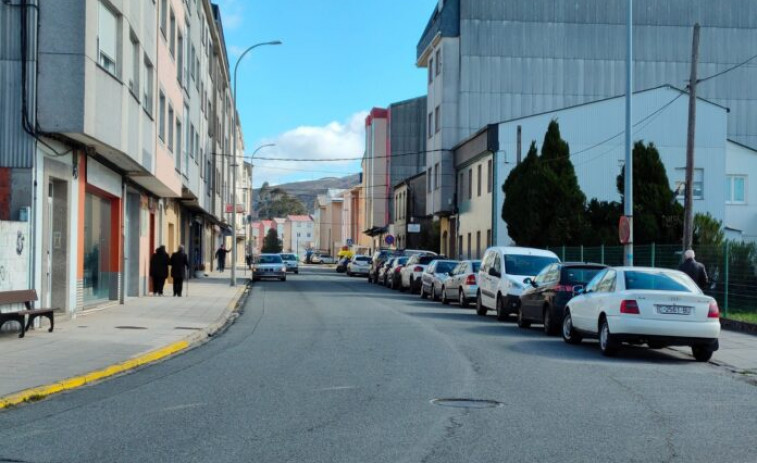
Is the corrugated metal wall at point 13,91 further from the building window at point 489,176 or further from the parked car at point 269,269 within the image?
the parked car at point 269,269

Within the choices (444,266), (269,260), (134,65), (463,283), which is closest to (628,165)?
(463,283)

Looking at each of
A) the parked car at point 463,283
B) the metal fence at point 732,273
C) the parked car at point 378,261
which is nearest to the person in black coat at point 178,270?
the parked car at point 463,283

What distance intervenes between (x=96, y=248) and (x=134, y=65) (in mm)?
4724

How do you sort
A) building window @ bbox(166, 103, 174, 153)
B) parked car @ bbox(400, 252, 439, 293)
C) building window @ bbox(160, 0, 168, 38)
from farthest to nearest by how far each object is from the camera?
parked car @ bbox(400, 252, 439, 293), building window @ bbox(166, 103, 174, 153), building window @ bbox(160, 0, 168, 38)

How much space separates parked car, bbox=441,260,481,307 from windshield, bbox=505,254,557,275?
4.21 meters

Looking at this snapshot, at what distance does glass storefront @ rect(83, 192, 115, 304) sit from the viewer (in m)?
21.9

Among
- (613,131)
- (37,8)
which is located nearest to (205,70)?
(613,131)

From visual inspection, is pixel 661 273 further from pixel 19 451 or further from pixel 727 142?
pixel 727 142

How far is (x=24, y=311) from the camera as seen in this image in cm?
1553

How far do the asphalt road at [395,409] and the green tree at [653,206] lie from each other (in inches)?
648

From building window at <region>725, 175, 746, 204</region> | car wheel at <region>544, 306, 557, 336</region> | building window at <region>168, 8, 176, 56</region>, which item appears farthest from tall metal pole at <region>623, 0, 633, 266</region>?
building window at <region>725, 175, 746, 204</region>

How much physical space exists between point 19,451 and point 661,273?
437 inches

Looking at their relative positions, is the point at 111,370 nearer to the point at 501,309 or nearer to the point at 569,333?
the point at 569,333

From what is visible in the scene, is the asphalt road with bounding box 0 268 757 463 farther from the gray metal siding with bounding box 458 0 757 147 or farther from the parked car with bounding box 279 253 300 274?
the parked car with bounding box 279 253 300 274
